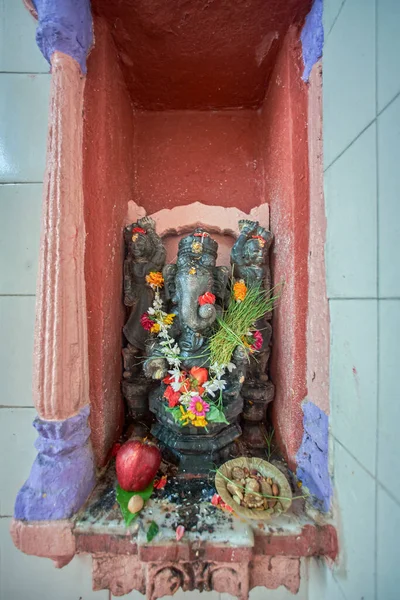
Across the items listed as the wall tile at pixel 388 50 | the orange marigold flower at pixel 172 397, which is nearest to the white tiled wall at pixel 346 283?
the wall tile at pixel 388 50

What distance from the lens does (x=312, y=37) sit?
4.19ft

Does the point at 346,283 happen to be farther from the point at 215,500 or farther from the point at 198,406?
the point at 215,500

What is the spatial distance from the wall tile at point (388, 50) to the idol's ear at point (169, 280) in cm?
112

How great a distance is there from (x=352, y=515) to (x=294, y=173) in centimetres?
145

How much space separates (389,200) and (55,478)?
1.58m

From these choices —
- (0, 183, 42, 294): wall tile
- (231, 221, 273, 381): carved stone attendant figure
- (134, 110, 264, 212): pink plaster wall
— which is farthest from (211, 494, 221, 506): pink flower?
(134, 110, 264, 212): pink plaster wall

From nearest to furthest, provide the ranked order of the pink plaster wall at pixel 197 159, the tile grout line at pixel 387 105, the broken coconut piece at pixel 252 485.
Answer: the tile grout line at pixel 387 105
the broken coconut piece at pixel 252 485
the pink plaster wall at pixel 197 159

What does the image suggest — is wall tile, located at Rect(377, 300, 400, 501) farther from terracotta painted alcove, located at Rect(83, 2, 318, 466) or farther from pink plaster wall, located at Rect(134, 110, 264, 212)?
pink plaster wall, located at Rect(134, 110, 264, 212)

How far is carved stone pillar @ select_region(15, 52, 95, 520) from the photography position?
114 cm

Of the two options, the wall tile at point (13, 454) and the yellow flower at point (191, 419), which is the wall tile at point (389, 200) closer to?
the yellow flower at point (191, 419)

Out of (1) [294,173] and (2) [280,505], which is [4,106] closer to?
(1) [294,173]

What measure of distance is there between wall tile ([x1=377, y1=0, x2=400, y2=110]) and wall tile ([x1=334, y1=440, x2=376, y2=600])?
1.02 metres

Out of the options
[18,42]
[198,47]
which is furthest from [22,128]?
[198,47]

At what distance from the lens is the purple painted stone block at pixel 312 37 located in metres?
1.22
